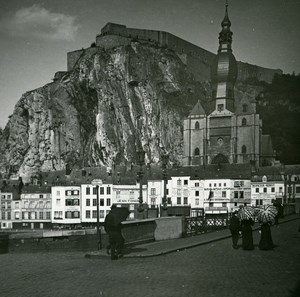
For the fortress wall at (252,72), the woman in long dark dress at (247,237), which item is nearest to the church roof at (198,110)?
the fortress wall at (252,72)

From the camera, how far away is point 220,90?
88812 mm

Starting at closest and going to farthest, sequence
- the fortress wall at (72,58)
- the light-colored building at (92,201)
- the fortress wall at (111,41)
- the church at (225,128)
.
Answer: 1. the light-colored building at (92,201)
2. the church at (225,128)
3. the fortress wall at (111,41)
4. the fortress wall at (72,58)

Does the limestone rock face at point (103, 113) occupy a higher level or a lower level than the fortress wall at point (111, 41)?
lower

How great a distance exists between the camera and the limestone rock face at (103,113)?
98519mm

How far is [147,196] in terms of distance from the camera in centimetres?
6481

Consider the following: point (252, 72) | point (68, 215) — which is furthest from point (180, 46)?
point (68, 215)

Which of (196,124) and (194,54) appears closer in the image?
(196,124)

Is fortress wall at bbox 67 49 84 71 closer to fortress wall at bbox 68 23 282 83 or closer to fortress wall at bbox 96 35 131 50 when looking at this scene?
fortress wall at bbox 68 23 282 83

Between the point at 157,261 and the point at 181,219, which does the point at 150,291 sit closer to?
the point at 157,261

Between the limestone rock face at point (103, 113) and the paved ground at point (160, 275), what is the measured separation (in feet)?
275

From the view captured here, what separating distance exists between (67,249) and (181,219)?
4.10 metres

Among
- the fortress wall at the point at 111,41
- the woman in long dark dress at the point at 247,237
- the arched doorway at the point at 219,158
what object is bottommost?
the woman in long dark dress at the point at 247,237

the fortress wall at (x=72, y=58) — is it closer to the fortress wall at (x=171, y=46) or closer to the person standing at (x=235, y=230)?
the fortress wall at (x=171, y=46)

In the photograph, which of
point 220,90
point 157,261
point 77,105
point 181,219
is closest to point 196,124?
point 220,90
